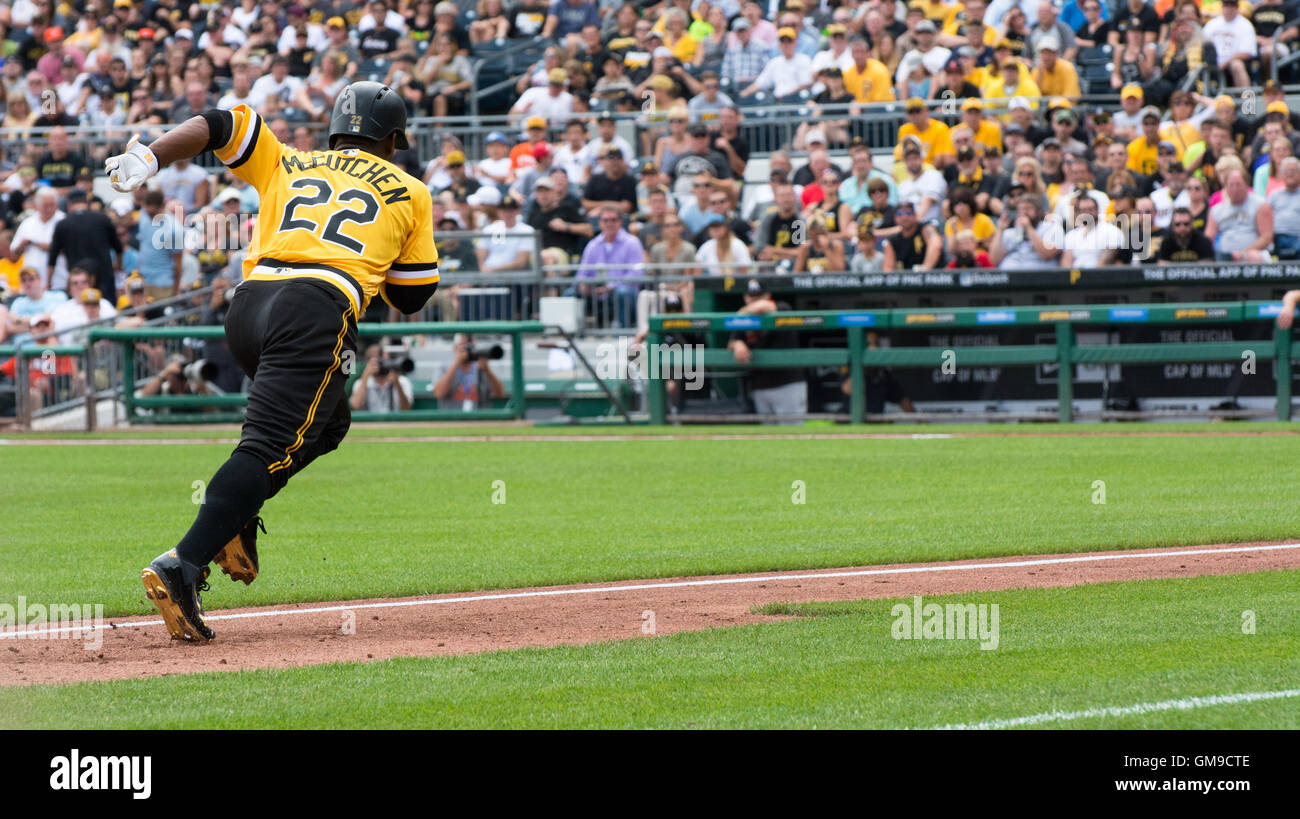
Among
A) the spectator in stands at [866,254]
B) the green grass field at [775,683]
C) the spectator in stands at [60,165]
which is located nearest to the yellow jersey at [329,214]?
the green grass field at [775,683]

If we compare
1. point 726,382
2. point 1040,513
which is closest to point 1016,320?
point 726,382

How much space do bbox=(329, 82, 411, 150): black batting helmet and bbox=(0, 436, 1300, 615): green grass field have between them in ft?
7.66

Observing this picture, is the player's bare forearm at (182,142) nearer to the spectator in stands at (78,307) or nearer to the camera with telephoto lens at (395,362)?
the camera with telephoto lens at (395,362)

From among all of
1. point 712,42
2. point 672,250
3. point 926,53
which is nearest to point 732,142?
point 672,250

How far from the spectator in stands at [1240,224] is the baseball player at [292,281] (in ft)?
43.2

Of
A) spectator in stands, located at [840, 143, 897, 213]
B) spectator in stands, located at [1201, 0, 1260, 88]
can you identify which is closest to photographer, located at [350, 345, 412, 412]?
spectator in stands, located at [840, 143, 897, 213]

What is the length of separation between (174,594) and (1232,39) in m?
18.0

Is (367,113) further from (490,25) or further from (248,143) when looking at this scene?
(490,25)

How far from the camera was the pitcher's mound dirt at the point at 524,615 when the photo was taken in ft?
21.0

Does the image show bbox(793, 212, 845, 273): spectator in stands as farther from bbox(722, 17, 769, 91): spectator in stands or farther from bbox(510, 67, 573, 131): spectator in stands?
bbox(510, 67, 573, 131): spectator in stands

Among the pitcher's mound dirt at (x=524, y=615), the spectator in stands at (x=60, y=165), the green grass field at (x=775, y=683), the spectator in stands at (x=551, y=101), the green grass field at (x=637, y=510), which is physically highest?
the spectator in stands at (x=551, y=101)

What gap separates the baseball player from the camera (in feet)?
21.0
